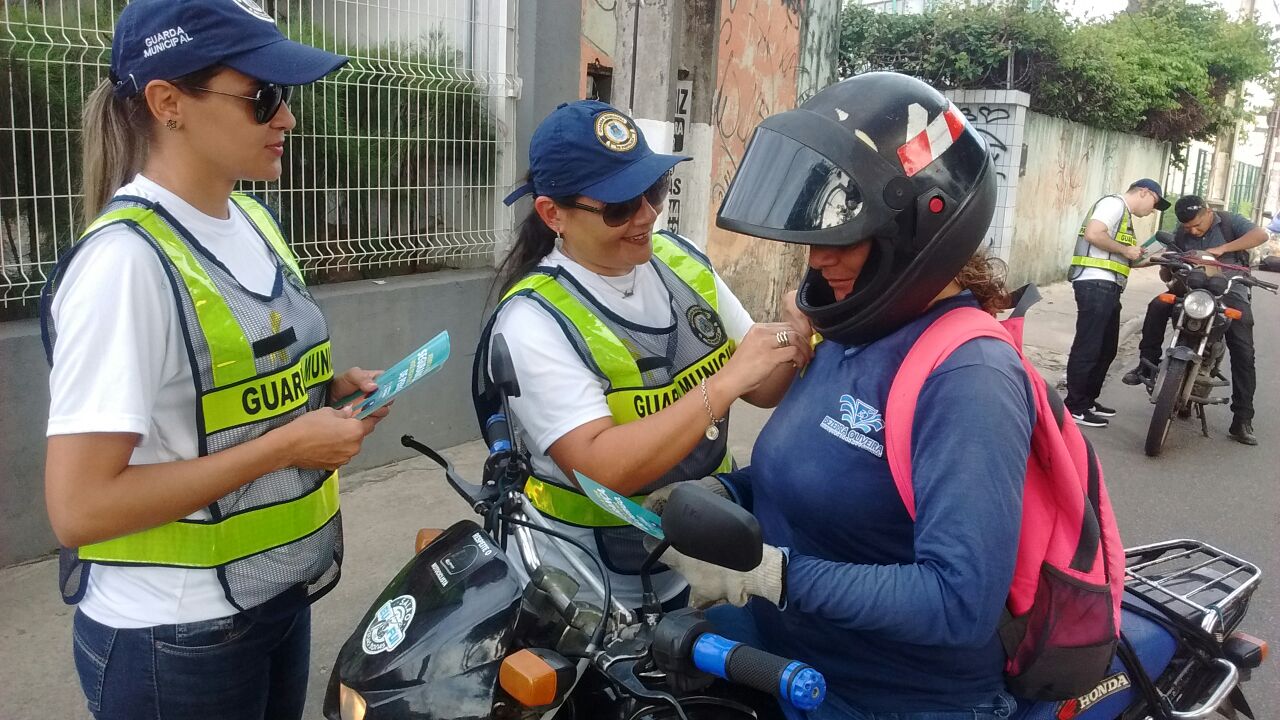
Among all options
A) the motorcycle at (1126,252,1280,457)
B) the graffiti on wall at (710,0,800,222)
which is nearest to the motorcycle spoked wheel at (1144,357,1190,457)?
the motorcycle at (1126,252,1280,457)

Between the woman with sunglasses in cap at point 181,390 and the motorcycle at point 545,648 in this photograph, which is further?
the woman with sunglasses in cap at point 181,390

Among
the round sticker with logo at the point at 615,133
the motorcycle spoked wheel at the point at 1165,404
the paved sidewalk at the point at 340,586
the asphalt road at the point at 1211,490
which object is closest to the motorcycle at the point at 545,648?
the round sticker with logo at the point at 615,133

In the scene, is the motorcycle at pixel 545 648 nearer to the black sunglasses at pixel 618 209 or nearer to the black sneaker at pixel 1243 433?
the black sunglasses at pixel 618 209

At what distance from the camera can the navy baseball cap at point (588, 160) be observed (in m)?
1.92

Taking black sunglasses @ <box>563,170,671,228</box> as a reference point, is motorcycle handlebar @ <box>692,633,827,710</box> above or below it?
below

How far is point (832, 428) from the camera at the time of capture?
4.80 ft

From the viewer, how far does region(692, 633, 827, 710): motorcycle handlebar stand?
48.2 inches

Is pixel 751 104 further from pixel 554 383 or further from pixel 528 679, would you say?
pixel 528 679

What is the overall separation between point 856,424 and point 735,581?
0.99ft

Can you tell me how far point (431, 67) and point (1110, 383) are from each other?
20.5 feet

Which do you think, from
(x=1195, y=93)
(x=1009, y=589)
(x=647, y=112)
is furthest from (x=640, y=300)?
(x=1195, y=93)

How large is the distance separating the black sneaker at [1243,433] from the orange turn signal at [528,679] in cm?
658

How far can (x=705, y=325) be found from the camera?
2129 millimetres

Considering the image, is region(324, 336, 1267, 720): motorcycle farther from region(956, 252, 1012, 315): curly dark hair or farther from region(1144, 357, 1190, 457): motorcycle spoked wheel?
region(1144, 357, 1190, 457): motorcycle spoked wheel
